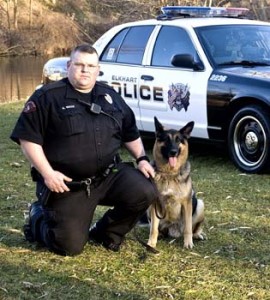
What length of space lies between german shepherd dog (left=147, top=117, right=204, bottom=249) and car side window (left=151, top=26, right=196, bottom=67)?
2942mm

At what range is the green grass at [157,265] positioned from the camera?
3799 millimetres

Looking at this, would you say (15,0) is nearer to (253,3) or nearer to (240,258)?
(253,3)

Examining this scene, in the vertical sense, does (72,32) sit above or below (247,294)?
below

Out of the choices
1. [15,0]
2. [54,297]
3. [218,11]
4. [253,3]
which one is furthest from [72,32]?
[54,297]

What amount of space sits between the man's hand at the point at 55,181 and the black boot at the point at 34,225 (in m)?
0.49

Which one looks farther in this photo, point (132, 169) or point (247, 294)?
point (132, 169)

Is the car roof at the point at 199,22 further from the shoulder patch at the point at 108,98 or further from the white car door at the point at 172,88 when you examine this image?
the shoulder patch at the point at 108,98

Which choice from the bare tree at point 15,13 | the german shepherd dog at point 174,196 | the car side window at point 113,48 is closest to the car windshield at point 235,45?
the car side window at point 113,48

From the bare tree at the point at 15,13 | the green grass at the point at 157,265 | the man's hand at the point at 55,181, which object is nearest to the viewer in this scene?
the green grass at the point at 157,265

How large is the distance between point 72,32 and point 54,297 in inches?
1396

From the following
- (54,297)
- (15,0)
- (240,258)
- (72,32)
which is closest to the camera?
(54,297)

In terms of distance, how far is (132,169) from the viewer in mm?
4586

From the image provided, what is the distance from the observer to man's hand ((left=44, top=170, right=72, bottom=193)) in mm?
4109

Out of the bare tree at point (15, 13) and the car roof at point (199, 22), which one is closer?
the car roof at point (199, 22)
